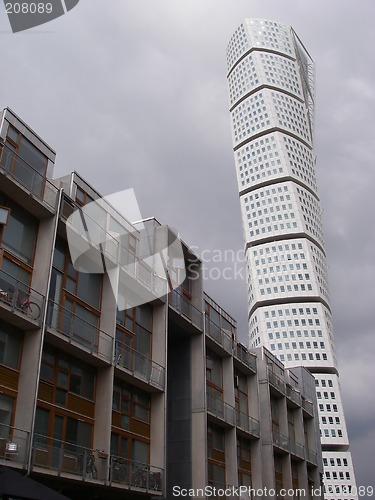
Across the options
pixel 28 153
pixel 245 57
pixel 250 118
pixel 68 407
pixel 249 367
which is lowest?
pixel 68 407

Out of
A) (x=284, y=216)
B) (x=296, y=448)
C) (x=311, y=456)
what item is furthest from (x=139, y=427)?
(x=284, y=216)

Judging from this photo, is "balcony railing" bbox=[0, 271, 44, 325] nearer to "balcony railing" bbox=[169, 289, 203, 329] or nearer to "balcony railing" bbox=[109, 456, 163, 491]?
"balcony railing" bbox=[109, 456, 163, 491]

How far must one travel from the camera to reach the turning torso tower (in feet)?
419

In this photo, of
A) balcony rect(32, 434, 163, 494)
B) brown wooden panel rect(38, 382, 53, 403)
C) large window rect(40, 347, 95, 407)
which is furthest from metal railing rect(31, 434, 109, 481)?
Answer: large window rect(40, 347, 95, 407)

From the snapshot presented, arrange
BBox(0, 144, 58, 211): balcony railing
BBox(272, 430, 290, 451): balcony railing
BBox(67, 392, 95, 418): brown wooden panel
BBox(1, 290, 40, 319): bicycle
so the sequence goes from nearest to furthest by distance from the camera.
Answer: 1. BBox(1, 290, 40, 319): bicycle
2. BBox(0, 144, 58, 211): balcony railing
3. BBox(67, 392, 95, 418): brown wooden panel
4. BBox(272, 430, 290, 451): balcony railing

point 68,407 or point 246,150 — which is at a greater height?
point 246,150

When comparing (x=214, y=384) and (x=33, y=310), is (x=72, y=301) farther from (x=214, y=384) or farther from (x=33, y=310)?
(x=214, y=384)

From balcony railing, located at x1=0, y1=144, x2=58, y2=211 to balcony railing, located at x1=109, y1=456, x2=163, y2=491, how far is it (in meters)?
10.6

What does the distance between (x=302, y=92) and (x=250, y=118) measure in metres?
21.3

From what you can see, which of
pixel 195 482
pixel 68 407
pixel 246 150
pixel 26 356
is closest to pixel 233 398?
pixel 195 482

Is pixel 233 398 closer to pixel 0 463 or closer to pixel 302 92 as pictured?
pixel 0 463

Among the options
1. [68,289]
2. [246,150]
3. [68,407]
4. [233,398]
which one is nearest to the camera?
[68,407]

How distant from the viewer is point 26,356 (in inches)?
788

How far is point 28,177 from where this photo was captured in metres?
21.9
